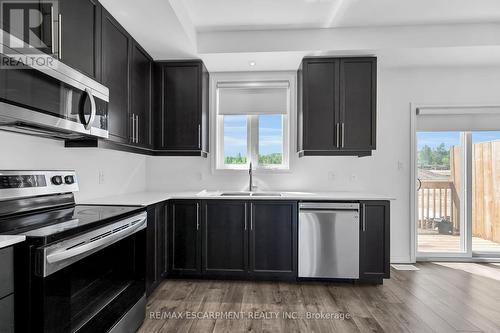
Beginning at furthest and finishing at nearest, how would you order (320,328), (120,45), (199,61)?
(199,61)
(120,45)
(320,328)

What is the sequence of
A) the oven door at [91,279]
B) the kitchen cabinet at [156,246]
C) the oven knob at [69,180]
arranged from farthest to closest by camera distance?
the kitchen cabinet at [156,246] → the oven knob at [69,180] → the oven door at [91,279]

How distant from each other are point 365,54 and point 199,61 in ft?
6.04

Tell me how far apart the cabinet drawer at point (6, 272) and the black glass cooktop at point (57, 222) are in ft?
0.28

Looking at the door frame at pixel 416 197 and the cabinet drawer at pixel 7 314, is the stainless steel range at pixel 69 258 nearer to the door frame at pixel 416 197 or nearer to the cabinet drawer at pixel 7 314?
the cabinet drawer at pixel 7 314

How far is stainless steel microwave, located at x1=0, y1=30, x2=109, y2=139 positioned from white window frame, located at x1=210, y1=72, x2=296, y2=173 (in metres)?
1.83

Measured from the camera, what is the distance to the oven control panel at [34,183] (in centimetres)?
149

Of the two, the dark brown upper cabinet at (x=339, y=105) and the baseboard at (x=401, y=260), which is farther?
the baseboard at (x=401, y=260)

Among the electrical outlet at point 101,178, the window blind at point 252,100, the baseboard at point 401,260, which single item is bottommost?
the baseboard at point 401,260

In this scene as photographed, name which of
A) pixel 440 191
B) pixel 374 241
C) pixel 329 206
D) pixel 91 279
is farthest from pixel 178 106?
pixel 440 191

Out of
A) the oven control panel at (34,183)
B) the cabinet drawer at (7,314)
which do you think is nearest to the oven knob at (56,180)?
the oven control panel at (34,183)

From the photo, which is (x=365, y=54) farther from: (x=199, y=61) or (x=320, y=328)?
(x=320, y=328)

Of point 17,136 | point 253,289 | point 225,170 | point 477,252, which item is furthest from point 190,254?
point 477,252

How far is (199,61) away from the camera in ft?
10.3

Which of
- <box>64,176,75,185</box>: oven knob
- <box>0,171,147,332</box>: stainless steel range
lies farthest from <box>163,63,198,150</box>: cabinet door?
<box>0,171,147,332</box>: stainless steel range
